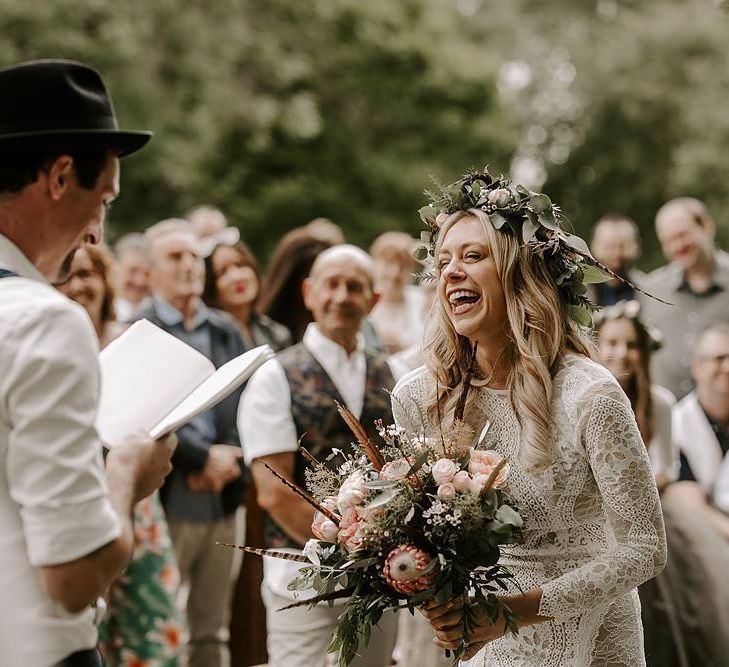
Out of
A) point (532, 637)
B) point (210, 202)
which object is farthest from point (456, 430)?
point (210, 202)

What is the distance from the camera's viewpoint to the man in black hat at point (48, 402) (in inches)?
90.8

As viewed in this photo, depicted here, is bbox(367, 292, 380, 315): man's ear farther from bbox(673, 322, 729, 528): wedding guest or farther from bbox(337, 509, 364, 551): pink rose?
bbox(337, 509, 364, 551): pink rose

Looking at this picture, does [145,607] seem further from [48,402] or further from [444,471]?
[48,402]

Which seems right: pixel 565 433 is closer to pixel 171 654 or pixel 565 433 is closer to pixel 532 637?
pixel 532 637

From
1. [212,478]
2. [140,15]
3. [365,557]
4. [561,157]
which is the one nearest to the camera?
[365,557]

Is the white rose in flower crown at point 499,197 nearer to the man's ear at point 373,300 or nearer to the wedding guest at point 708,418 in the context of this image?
the man's ear at point 373,300

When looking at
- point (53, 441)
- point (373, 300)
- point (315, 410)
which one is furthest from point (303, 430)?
point (53, 441)

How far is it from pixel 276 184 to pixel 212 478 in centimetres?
1792

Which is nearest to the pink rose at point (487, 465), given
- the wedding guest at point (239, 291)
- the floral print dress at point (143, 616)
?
the floral print dress at point (143, 616)

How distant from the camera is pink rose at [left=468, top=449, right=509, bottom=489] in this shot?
10.4ft

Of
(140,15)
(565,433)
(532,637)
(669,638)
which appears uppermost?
(140,15)

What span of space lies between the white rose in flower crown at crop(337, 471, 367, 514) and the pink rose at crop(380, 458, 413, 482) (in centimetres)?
6

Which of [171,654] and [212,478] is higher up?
[212,478]

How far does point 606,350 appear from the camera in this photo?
6.38 meters
